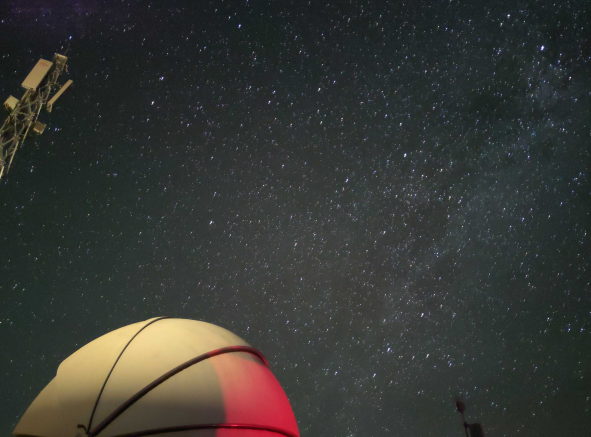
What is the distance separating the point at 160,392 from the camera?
273 cm

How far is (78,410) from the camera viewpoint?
2.65 meters

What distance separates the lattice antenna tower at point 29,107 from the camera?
563cm

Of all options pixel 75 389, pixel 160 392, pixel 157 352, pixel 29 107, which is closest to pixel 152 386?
pixel 160 392

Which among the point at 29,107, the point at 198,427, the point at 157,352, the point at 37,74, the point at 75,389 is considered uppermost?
the point at 37,74

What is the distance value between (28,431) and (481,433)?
11.9 feet

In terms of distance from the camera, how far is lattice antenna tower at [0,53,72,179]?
5633 millimetres

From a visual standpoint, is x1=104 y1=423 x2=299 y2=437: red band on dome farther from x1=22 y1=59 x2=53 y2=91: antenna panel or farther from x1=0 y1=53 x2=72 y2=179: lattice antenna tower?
x1=22 y1=59 x2=53 y2=91: antenna panel

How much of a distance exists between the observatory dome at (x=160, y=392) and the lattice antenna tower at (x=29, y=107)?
12.1 feet

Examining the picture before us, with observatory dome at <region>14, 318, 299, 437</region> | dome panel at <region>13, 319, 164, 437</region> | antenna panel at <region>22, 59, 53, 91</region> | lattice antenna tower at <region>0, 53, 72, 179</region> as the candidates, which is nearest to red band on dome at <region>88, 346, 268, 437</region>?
observatory dome at <region>14, 318, 299, 437</region>

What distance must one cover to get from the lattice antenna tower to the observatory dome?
145 inches

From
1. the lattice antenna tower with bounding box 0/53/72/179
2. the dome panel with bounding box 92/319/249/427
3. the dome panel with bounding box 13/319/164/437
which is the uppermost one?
the lattice antenna tower with bounding box 0/53/72/179

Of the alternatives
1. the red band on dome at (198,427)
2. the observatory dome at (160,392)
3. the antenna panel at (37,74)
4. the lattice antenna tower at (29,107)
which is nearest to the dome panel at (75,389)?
the observatory dome at (160,392)

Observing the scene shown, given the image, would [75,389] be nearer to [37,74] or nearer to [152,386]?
[152,386]

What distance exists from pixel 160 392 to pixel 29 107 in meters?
5.02
